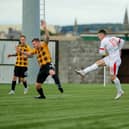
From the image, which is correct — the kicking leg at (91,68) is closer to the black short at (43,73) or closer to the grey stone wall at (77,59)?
the black short at (43,73)

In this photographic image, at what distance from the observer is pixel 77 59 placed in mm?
43375

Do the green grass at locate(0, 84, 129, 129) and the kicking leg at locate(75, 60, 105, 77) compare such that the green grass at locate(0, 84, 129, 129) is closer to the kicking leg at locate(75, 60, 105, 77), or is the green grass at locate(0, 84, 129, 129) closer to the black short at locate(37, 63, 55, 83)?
the kicking leg at locate(75, 60, 105, 77)

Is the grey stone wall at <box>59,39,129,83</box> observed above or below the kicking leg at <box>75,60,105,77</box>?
below

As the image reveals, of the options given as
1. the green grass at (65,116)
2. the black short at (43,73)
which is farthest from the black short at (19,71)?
the green grass at (65,116)

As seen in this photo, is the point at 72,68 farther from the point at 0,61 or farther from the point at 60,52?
the point at 0,61

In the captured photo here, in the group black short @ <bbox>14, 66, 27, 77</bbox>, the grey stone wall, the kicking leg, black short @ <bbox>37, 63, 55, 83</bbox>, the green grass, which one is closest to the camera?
the green grass

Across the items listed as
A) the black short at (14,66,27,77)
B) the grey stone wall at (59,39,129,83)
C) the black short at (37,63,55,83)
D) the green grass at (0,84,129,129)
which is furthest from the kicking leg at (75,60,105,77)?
the grey stone wall at (59,39,129,83)

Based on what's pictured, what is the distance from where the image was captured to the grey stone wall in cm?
4284

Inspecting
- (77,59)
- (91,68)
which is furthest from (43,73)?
(77,59)

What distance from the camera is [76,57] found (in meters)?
43.3

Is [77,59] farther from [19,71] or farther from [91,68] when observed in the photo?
[91,68]

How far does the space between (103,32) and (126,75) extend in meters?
28.4

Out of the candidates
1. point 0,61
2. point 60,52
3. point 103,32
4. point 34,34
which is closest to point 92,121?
point 103,32

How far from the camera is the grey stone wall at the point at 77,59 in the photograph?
42844 mm
